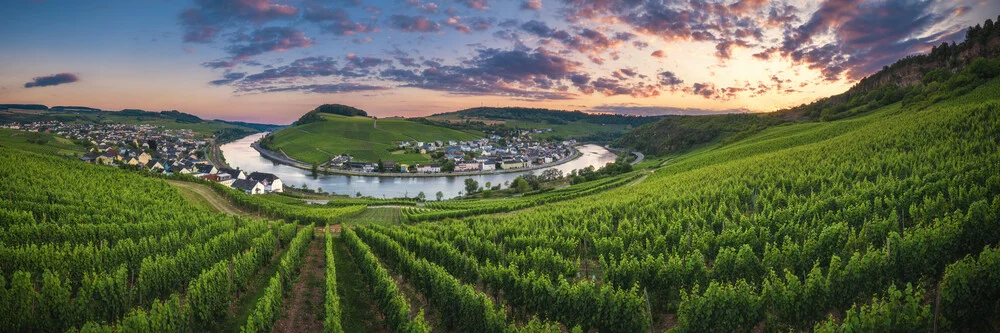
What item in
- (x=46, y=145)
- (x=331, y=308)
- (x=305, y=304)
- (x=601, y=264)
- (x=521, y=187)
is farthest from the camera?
(x=46, y=145)

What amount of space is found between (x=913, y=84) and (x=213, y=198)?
178m

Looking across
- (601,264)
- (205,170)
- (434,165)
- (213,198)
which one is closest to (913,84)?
(434,165)

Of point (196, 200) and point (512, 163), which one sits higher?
point (196, 200)

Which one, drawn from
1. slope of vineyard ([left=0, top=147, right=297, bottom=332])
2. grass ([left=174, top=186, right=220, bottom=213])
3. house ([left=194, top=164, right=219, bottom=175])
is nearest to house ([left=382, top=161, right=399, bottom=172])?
house ([left=194, top=164, right=219, bottom=175])

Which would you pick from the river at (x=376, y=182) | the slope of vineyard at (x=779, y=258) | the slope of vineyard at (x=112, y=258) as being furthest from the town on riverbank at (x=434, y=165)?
the slope of vineyard at (x=779, y=258)

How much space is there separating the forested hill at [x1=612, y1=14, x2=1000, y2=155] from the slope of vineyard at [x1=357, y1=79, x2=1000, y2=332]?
67227 millimetres

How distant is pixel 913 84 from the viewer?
126 metres

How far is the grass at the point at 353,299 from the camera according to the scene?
64.1 feet

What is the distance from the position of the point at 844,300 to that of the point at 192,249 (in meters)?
30.5

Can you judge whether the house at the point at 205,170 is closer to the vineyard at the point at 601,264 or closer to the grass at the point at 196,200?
the grass at the point at 196,200

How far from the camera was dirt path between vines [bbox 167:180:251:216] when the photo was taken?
54.1 meters

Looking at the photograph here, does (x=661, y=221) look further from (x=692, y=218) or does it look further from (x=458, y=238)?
(x=458, y=238)

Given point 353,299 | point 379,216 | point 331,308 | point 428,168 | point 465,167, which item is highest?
point 331,308

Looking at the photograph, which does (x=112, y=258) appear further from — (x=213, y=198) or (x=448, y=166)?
(x=448, y=166)
